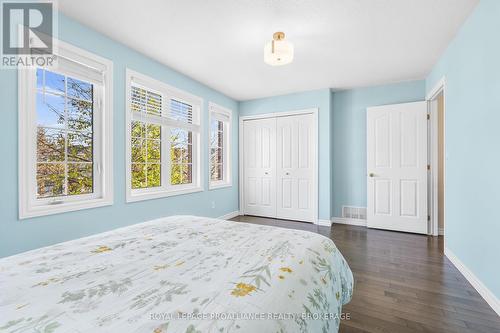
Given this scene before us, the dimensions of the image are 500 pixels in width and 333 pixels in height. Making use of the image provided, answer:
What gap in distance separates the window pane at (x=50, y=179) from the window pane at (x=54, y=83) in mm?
683

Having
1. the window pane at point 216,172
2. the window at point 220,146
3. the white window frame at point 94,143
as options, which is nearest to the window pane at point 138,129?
the white window frame at point 94,143

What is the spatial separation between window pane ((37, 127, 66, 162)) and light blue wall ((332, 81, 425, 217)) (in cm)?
403

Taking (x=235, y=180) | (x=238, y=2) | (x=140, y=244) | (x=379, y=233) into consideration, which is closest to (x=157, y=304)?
(x=140, y=244)

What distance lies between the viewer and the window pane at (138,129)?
2.87m

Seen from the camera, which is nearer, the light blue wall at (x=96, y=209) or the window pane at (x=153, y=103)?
the light blue wall at (x=96, y=209)

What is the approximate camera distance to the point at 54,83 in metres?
2.16

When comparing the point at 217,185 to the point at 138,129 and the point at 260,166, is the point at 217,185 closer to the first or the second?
the point at 260,166

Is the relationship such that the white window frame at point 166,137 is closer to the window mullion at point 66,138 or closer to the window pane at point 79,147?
the window pane at point 79,147

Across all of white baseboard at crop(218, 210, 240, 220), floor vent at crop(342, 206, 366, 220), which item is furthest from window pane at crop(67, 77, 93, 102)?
floor vent at crop(342, 206, 366, 220)

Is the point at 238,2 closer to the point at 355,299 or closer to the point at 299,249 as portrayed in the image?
the point at 299,249

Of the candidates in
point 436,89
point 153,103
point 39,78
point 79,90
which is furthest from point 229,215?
point 436,89

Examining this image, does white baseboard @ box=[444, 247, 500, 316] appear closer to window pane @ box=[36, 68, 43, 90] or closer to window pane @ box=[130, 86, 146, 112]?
window pane @ box=[130, 86, 146, 112]

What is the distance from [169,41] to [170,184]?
6.06 feet

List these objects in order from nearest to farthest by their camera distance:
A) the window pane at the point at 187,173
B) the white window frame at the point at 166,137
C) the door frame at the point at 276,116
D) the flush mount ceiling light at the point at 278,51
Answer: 1. the flush mount ceiling light at the point at 278,51
2. the white window frame at the point at 166,137
3. the window pane at the point at 187,173
4. the door frame at the point at 276,116
